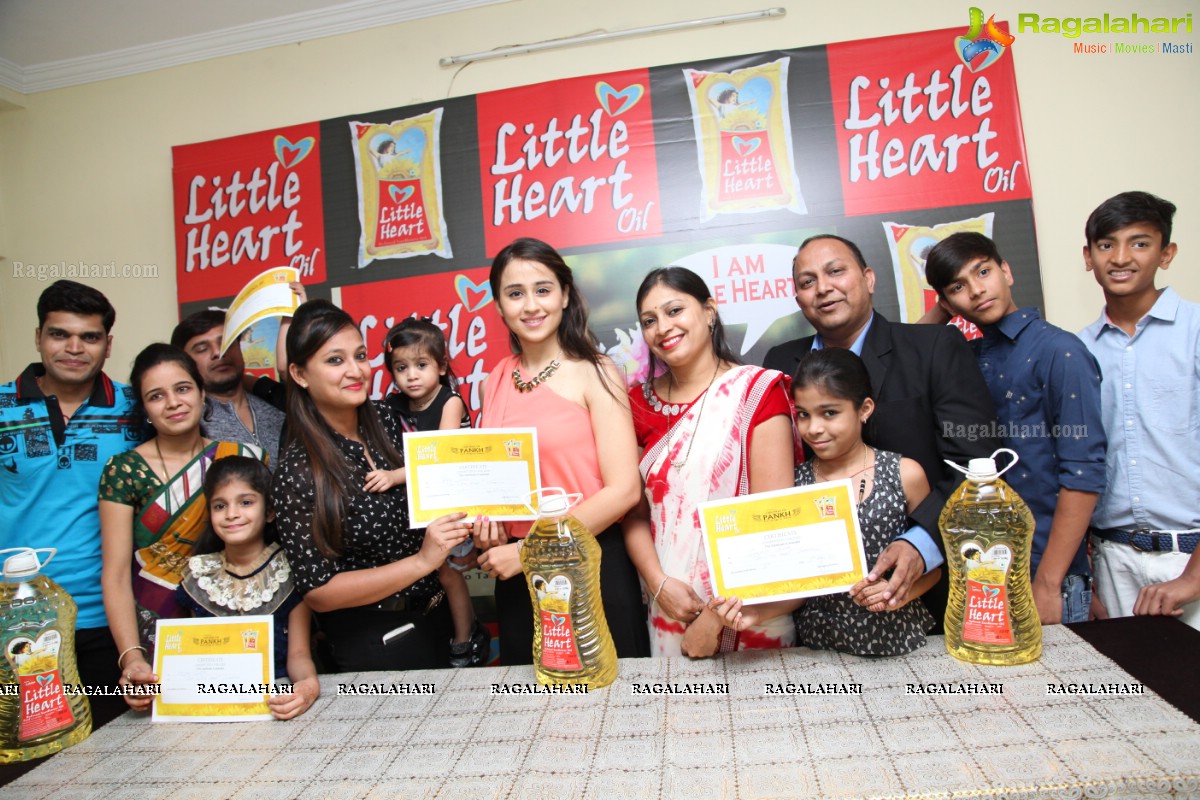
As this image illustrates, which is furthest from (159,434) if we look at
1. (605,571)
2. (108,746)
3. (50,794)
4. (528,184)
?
(528,184)

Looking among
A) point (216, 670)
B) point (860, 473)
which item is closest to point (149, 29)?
point (216, 670)

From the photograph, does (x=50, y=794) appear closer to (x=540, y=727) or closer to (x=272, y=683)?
(x=272, y=683)

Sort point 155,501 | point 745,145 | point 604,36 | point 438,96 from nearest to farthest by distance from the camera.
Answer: point 155,501 < point 745,145 < point 604,36 < point 438,96

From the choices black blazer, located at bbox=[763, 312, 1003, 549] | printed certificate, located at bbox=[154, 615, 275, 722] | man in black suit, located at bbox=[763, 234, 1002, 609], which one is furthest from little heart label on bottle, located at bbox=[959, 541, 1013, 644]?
printed certificate, located at bbox=[154, 615, 275, 722]

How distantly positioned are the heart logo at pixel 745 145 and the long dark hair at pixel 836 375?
176 centimetres

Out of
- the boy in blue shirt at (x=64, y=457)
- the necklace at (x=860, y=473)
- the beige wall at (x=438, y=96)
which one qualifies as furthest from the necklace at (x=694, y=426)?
the beige wall at (x=438, y=96)

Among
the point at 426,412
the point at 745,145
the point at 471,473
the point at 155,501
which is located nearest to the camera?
the point at 471,473

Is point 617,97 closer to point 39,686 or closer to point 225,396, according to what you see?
point 225,396

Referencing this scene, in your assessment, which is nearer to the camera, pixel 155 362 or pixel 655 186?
pixel 155 362

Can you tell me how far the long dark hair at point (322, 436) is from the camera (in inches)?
63.7

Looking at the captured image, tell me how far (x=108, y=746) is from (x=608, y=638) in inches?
37.3

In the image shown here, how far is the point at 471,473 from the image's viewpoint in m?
1.53

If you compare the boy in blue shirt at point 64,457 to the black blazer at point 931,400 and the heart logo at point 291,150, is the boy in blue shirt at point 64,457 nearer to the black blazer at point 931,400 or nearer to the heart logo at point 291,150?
the heart logo at point 291,150

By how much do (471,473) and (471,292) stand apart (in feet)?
6.31
